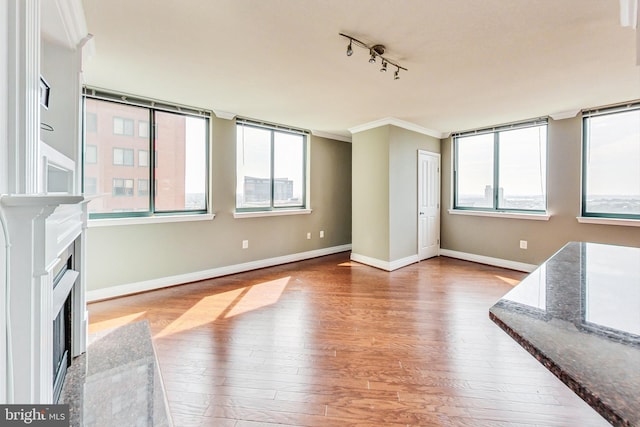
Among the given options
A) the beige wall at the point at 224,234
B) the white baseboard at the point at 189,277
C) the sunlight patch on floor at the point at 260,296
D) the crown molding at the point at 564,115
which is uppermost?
the crown molding at the point at 564,115

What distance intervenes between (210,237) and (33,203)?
3.22m

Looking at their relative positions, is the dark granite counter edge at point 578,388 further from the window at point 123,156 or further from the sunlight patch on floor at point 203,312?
the window at point 123,156

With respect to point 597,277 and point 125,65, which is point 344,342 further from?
point 125,65

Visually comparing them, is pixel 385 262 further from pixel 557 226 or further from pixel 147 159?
pixel 147 159

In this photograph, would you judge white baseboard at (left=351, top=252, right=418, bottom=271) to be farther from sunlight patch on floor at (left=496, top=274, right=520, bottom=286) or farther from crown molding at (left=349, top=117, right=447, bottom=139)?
crown molding at (left=349, top=117, right=447, bottom=139)

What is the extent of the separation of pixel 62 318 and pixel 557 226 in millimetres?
5497

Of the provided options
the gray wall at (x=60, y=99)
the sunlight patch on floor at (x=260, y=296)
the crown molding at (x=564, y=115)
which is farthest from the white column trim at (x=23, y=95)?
the crown molding at (x=564, y=115)

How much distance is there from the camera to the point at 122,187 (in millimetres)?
3232

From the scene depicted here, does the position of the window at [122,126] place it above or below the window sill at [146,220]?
above

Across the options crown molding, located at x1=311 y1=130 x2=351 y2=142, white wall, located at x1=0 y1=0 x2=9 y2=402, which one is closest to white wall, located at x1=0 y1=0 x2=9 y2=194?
white wall, located at x1=0 y1=0 x2=9 y2=402

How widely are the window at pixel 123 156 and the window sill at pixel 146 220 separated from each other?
0.64m

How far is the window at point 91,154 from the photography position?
2957 mm

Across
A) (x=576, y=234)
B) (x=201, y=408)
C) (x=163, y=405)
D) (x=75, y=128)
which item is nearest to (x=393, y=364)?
(x=201, y=408)

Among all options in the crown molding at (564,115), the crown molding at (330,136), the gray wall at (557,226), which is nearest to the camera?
the gray wall at (557,226)
